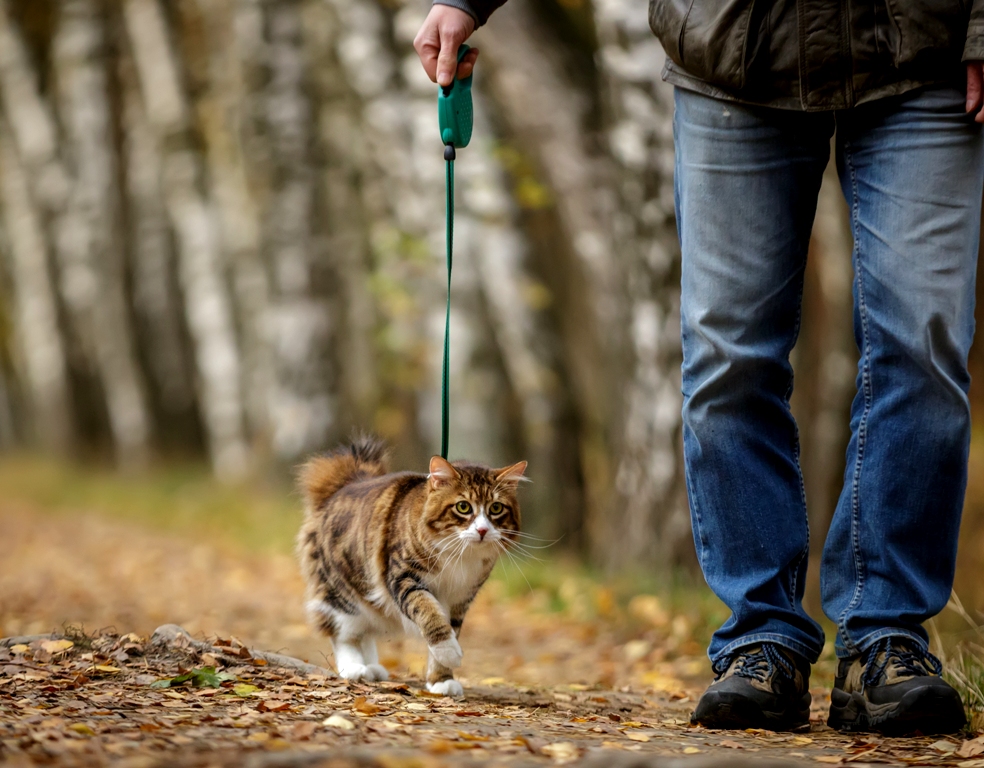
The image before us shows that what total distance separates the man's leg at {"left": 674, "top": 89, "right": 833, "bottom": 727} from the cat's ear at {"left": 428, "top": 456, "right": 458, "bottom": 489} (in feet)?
2.85

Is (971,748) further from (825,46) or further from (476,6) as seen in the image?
(476,6)

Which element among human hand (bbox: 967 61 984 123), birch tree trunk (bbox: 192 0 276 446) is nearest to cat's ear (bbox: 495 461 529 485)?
human hand (bbox: 967 61 984 123)

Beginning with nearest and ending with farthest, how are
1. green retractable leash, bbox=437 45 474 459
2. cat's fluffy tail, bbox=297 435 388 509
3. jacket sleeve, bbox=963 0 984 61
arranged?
jacket sleeve, bbox=963 0 984 61
green retractable leash, bbox=437 45 474 459
cat's fluffy tail, bbox=297 435 388 509

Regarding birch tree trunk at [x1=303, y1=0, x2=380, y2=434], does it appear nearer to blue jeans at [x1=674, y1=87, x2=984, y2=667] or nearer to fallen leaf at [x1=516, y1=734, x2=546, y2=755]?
blue jeans at [x1=674, y1=87, x2=984, y2=667]

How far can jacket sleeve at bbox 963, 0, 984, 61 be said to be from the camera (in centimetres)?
318

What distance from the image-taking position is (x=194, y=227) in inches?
645

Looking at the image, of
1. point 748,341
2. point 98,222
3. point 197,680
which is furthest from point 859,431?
point 98,222

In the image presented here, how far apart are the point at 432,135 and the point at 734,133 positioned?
19.0 ft

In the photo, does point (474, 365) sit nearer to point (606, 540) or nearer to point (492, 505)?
point (606, 540)

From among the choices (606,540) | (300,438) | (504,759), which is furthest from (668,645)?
(300,438)

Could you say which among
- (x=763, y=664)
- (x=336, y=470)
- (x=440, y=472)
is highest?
(x=440, y=472)

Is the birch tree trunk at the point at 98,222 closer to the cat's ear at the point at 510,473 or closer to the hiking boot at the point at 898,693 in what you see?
the cat's ear at the point at 510,473

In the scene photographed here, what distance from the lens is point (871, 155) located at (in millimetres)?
3410

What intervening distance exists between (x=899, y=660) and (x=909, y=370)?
30.6 inches
